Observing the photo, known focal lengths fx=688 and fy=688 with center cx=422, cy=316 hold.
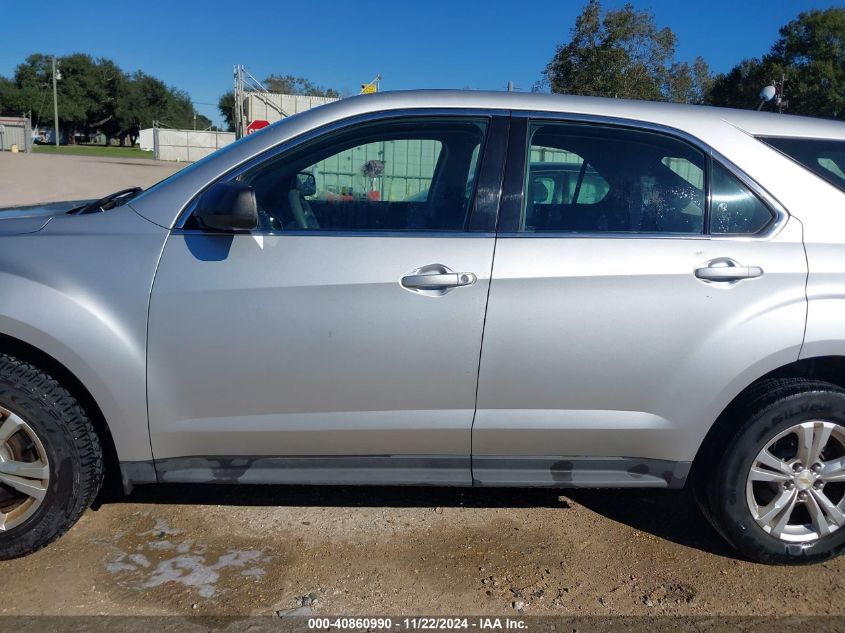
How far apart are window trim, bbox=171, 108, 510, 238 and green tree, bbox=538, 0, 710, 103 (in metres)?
17.8

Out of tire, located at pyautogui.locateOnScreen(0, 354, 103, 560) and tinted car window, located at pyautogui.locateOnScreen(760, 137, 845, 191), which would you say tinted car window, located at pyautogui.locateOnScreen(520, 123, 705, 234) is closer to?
tinted car window, located at pyautogui.locateOnScreen(760, 137, 845, 191)

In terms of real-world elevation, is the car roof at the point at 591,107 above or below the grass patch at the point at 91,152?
below

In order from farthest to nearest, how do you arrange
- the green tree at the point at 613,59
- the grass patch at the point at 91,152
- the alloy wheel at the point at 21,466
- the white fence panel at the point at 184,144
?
the grass patch at the point at 91,152 → the white fence panel at the point at 184,144 → the green tree at the point at 613,59 → the alloy wheel at the point at 21,466

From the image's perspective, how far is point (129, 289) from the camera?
252 centimetres

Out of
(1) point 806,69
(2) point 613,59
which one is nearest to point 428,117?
(2) point 613,59

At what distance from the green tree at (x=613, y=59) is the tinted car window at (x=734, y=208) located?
17714mm

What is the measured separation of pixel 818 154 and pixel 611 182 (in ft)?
2.75

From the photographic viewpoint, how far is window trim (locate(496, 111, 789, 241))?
105 inches

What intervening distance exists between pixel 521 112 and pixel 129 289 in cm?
165

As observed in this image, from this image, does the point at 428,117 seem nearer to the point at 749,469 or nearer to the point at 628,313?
the point at 628,313

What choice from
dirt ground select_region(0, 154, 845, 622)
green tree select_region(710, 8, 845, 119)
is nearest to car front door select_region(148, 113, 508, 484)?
dirt ground select_region(0, 154, 845, 622)

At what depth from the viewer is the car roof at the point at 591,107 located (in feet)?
9.02

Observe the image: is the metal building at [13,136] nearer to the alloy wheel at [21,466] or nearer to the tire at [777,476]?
the alloy wheel at [21,466]

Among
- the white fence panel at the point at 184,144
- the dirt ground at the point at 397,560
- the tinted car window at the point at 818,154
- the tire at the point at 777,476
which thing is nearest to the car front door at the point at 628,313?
the tire at the point at 777,476
